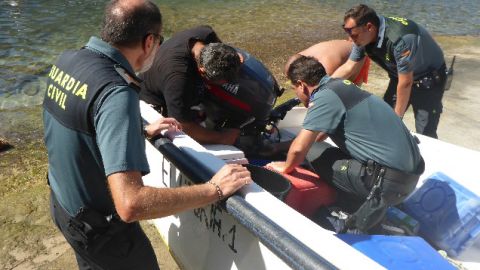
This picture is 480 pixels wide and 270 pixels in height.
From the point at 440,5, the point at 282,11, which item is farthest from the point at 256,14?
the point at 440,5

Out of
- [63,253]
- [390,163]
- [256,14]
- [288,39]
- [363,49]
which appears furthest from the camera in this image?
Answer: [256,14]

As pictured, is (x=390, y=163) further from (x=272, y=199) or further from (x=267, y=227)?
(x=267, y=227)

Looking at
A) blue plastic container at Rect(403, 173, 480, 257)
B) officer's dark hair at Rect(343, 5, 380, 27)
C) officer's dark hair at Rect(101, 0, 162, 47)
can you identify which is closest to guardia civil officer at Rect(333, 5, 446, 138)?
officer's dark hair at Rect(343, 5, 380, 27)

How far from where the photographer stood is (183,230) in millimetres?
2648

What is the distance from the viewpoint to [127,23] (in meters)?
1.67

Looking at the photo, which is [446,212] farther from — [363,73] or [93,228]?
[93,228]

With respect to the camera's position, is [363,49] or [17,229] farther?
[363,49]

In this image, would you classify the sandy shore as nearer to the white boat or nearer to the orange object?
the white boat

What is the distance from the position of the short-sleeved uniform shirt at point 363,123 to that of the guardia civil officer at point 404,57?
3.71ft

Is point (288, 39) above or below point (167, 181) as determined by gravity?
below

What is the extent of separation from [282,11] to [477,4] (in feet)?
28.4

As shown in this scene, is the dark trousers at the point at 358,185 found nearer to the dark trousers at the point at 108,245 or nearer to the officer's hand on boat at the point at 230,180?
the officer's hand on boat at the point at 230,180

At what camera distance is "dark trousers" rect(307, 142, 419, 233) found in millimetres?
2609

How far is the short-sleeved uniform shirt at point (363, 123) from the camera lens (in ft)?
8.53
